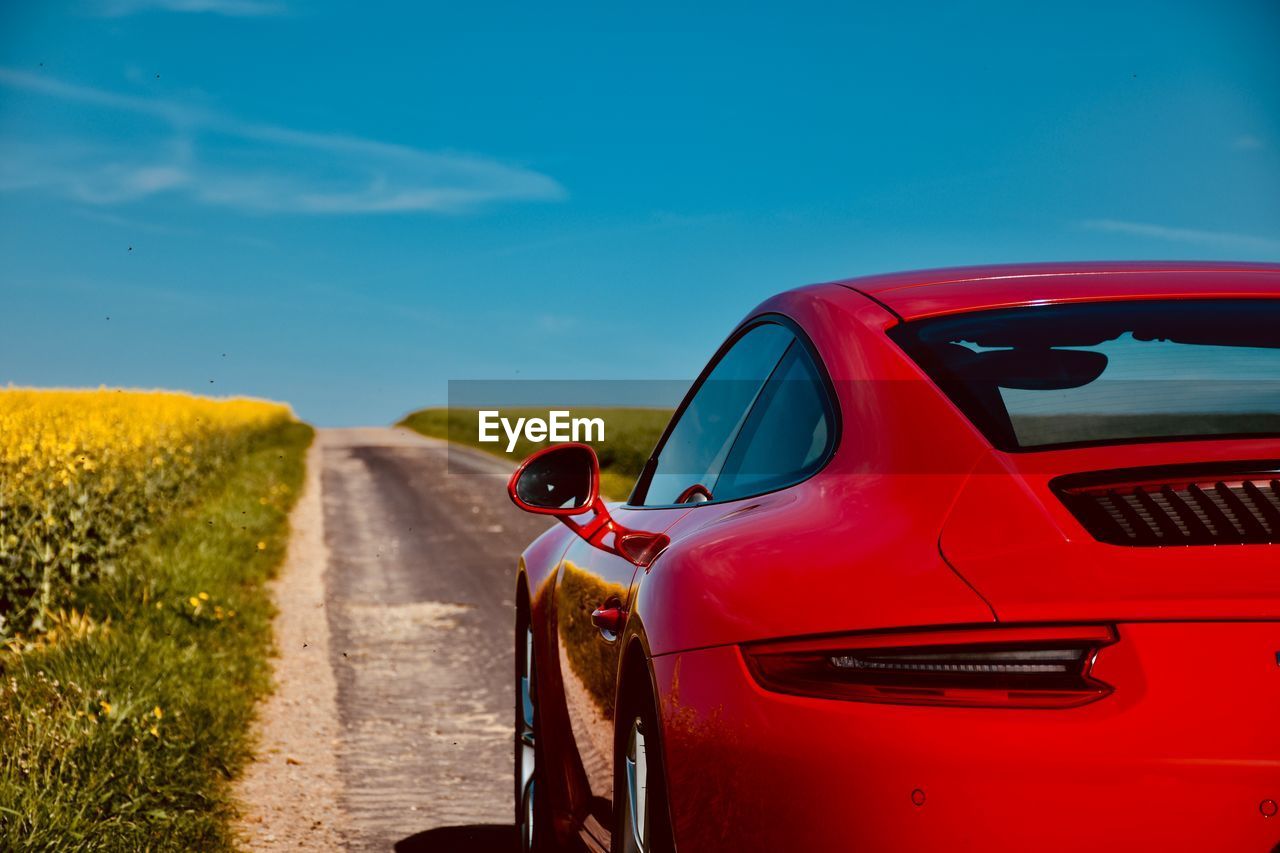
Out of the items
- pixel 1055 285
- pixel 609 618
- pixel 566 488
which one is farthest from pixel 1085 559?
pixel 566 488

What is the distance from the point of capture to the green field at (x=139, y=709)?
5031 millimetres

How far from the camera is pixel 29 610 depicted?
412 inches

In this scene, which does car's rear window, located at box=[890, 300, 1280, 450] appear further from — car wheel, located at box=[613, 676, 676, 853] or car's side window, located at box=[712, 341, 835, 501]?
car wheel, located at box=[613, 676, 676, 853]

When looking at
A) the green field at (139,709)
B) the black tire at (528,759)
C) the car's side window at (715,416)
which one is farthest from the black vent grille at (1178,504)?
the green field at (139,709)

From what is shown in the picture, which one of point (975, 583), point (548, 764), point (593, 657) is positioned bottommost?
point (548, 764)

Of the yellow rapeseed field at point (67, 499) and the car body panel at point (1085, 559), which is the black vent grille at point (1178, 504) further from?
the yellow rapeseed field at point (67, 499)

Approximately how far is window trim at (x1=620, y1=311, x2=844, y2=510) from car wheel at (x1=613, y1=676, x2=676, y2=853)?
0.48 m

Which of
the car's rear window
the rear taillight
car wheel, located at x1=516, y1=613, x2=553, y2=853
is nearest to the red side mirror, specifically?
the car's rear window

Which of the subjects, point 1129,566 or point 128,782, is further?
point 128,782

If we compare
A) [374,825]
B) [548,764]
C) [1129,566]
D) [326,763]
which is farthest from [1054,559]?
[326,763]

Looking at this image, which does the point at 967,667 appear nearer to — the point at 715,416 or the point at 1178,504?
the point at 1178,504

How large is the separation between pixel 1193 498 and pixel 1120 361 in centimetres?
61

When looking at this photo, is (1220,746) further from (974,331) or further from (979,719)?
(974,331)

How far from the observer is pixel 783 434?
2867mm
